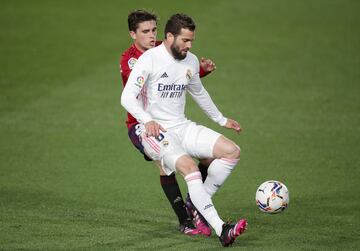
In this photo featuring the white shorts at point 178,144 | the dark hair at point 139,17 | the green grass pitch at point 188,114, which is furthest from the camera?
the dark hair at point 139,17

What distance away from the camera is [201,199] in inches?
322

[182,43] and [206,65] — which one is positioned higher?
[182,43]

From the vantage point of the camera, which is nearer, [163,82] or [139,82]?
[139,82]

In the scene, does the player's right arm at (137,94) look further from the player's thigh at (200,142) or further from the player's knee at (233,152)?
the player's knee at (233,152)

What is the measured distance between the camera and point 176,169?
8.34 meters

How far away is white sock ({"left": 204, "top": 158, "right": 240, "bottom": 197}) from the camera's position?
28.0ft

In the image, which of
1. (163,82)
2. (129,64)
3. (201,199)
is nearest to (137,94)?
(163,82)

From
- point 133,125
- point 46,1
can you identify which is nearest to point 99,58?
point 46,1

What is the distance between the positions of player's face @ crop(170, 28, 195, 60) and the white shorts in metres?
0.80

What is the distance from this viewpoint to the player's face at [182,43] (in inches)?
329

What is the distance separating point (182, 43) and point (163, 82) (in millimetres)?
470

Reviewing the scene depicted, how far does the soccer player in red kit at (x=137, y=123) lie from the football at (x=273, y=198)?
2.10ft

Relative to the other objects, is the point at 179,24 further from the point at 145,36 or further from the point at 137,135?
the point at 137,135

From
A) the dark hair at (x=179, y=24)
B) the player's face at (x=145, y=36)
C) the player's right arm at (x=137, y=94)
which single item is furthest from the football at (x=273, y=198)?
the player's face at (x=145, y=36)
